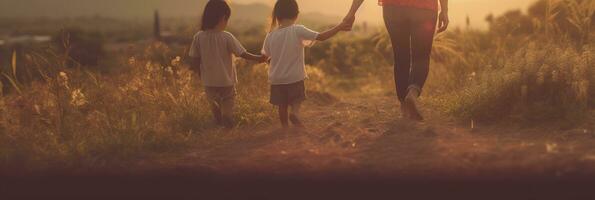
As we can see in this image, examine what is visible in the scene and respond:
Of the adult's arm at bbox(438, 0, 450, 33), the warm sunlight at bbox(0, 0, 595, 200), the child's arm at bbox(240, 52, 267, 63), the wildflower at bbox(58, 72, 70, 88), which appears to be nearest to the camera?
the warm sunlight at bbox(0, 0, 595, 200)

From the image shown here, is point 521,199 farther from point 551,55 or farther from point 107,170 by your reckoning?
point 551,55

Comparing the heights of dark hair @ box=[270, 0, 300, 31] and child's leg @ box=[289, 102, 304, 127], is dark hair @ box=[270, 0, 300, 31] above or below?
above

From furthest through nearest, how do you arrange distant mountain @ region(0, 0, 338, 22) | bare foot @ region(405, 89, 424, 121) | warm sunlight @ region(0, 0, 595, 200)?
distant mountain @ region(0, 0, 338, 22), bare foot @ region(405, 89, 424, 121), warm sunlight @ region(0, 0, 595, 200)

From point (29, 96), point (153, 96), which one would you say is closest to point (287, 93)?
point (153, 96)

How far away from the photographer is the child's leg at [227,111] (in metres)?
4.65

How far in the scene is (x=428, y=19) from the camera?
4.41 m

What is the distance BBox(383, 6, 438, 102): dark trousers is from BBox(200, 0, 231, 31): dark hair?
1.20 m

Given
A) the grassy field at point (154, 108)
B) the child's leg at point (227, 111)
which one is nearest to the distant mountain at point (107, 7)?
the grassy field at point (154, 108)

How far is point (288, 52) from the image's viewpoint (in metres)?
4.48

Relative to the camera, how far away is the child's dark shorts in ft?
14.9

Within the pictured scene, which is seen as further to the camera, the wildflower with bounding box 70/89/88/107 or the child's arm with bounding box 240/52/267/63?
the child's arm with bounding box 240/52/267/63

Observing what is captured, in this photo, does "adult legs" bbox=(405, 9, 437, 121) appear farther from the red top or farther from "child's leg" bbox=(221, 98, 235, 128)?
"child's leg" bbox=(221, 98, 235, 128)

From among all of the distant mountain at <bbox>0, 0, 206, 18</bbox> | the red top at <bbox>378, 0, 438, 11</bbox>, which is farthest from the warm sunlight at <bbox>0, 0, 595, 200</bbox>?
the distant mountain at <bbox>0, 0, 206, 18</bbox>

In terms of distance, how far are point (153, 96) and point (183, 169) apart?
76.0 inches
